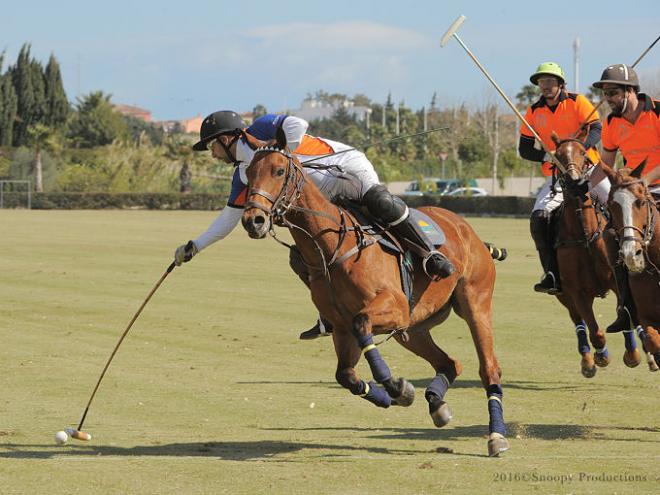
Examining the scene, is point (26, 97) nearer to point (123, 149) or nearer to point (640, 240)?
point (123, 149)

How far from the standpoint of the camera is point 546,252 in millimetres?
11938

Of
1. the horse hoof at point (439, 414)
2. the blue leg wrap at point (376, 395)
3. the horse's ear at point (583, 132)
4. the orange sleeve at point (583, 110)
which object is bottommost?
the horse hoof at point (439, 414)

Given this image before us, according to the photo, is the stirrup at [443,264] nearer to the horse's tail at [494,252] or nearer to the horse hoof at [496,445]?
the horse's tail at [494,252]

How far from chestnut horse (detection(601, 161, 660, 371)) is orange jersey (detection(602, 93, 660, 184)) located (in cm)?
61

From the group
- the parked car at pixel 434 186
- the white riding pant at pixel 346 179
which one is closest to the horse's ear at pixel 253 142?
the white riding pant at pixel 346 179

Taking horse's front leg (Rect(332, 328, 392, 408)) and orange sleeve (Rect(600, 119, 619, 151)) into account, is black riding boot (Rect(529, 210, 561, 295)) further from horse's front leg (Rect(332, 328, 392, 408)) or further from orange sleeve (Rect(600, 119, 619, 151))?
horse's front leg (Rect(332, 328, 392, 408))

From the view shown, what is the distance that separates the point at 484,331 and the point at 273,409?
2.08 m

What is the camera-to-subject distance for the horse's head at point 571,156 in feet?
35.5

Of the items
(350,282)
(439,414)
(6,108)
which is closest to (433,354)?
(439,414)

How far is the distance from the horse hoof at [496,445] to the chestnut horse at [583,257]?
3.12 m

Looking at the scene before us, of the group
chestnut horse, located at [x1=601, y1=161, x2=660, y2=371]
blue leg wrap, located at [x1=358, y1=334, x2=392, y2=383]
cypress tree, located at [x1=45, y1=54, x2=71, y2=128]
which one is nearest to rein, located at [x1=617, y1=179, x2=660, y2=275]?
chestnut horse, located at [x1=601, y1=161, x2=660, y2=371]

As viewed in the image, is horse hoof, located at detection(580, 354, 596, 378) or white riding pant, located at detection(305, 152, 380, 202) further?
horse hoof, located at detection(580, 354, 596, 378)

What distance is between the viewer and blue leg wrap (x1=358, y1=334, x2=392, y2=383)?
26.3ft

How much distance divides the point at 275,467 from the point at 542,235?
5024 millimetres
